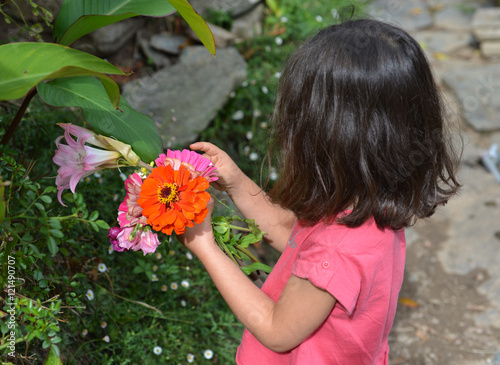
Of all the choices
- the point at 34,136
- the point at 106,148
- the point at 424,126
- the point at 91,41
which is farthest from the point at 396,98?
the point at 91,41

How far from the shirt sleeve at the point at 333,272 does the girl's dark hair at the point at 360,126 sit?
83 mm

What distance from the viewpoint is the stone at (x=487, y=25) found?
471 centimetres

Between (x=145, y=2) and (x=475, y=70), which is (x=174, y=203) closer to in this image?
(x=145, y=2)

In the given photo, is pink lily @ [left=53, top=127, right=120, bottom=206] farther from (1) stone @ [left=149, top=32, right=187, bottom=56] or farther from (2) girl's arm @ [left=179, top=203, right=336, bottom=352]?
(1) stone @ [left=149, top=32, right=187, bottom=56]

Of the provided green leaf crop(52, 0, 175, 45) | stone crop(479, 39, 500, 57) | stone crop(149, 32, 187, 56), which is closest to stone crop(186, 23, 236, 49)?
stone crop(149, 32, 187, 56)

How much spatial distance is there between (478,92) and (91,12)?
365cm

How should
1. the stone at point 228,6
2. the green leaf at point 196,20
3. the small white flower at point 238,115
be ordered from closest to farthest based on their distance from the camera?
the green leaf at point 196,20 → the small white flower at point 238,115 → the stone at point 228,6

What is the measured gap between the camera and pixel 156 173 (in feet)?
3.41

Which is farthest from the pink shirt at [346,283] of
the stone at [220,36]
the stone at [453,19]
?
the stone at [453,19]

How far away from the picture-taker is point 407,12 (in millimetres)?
5527

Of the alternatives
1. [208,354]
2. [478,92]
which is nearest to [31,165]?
[208,354]

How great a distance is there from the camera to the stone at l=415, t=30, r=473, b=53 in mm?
4891

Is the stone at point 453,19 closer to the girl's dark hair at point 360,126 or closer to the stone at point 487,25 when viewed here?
the stone at point 487,25

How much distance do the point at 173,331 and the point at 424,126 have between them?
45.2 inches
